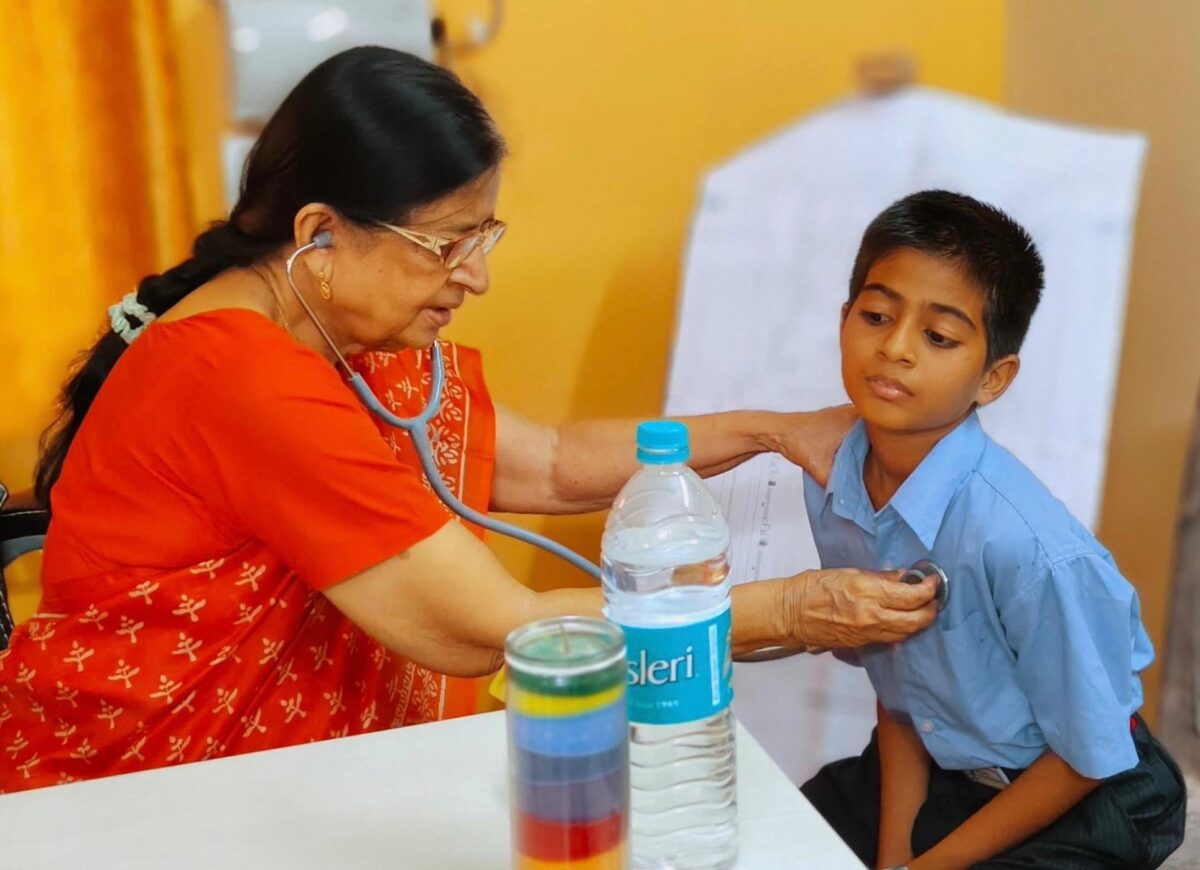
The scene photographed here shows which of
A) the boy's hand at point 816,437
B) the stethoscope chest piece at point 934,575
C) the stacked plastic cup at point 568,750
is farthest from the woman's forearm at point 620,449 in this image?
the stacked plastic cup at point 568,750

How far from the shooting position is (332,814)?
2.62 ft

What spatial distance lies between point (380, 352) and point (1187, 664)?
1.01 m

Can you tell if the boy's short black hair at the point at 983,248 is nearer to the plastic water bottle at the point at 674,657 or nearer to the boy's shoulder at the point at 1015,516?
the boy's shoulder at the point at 1015,516

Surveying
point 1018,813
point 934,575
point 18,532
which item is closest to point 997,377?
point 934,575

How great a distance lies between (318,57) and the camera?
5.04 feet

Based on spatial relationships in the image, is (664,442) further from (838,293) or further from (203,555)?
(838,293)

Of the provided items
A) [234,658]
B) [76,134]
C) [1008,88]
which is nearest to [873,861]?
[234,658]

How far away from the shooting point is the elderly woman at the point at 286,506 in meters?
0.99

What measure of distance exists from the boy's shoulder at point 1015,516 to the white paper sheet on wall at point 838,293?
12.5 inches

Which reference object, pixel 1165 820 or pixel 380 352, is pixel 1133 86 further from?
pixel 380 352

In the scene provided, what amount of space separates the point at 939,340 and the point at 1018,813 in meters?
0.43

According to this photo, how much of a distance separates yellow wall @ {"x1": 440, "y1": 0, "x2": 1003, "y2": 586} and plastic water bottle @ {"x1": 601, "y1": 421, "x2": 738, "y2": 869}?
2.83 feet

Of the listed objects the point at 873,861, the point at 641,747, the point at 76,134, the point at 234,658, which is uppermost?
the point at 76,134

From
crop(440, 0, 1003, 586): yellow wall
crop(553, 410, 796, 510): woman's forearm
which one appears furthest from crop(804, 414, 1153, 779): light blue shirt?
crop(440, 0, 1003, 586): yellow wall
